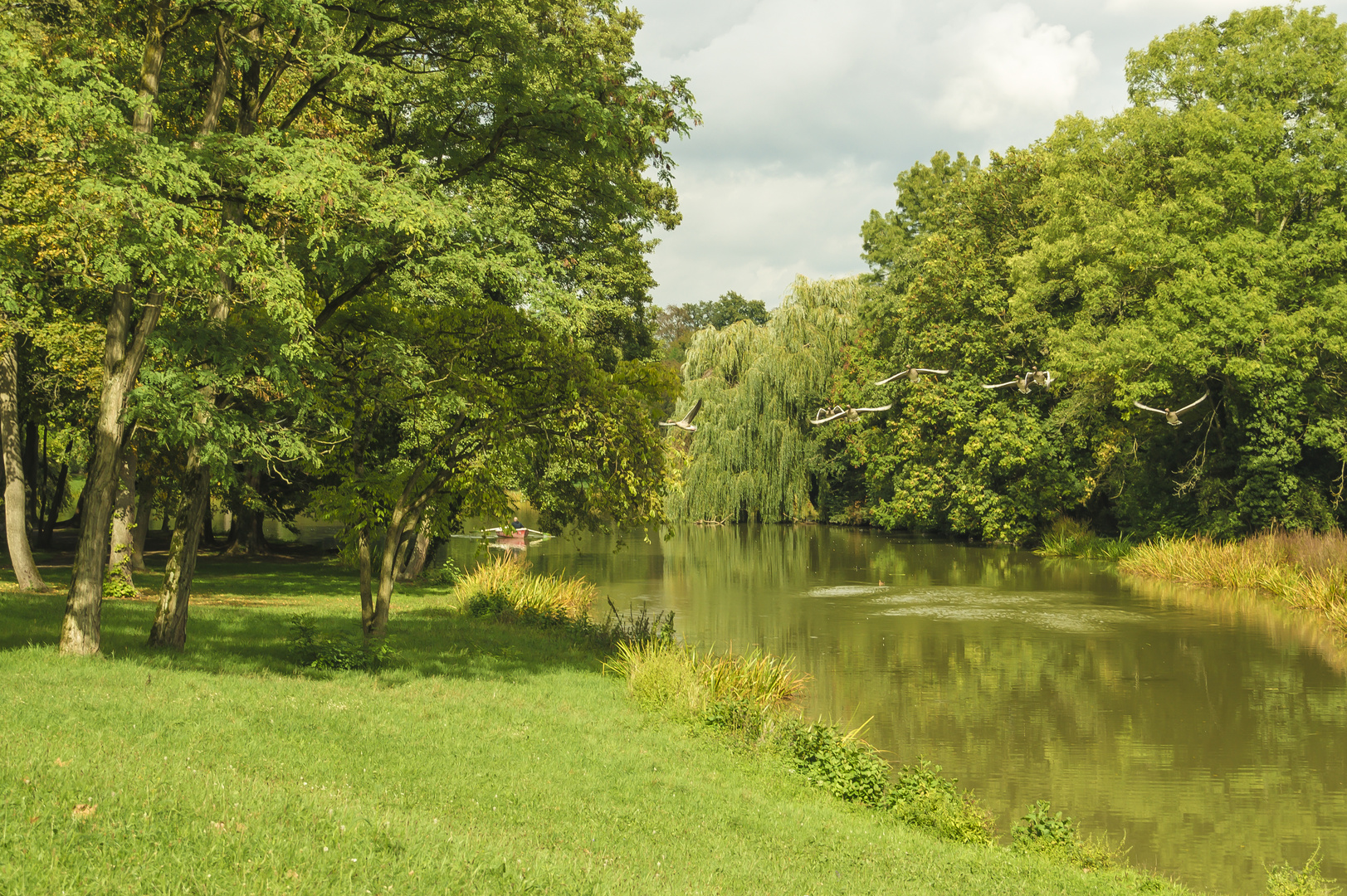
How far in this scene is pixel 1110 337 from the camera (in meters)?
27.5

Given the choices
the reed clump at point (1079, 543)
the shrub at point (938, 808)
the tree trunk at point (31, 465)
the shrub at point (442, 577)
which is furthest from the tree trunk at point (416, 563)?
the reed clump at point (1079, 543)

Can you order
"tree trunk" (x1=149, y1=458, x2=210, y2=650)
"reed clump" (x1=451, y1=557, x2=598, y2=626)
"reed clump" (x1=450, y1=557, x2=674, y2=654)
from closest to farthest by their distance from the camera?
"tree trunk" (x1=149, y1=458, x2=210, y2=650) → "reed clump" (x1=450, y1=557, x2=674, y2=654) → "reed clump" (x1=451, y1=557, x2=598, y2=626)

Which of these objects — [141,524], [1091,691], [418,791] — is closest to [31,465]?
[141,524]

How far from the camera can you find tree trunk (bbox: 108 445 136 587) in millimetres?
16438

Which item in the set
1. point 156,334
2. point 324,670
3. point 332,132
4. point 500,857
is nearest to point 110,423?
point 156,334

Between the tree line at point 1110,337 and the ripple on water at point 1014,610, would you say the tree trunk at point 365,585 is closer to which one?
the tree line at point 1110,337

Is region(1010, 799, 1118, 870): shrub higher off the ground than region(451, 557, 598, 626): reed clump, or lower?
lower

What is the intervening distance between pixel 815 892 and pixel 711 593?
18.5 meters

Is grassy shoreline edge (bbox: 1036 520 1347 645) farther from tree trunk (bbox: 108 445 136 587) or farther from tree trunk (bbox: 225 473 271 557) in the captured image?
tree trunk (bbox: 225 473 271 557)

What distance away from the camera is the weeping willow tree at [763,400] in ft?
139

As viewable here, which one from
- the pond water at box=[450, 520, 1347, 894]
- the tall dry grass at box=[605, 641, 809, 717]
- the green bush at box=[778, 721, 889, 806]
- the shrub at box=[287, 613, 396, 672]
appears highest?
the shrub at box=[287, 613, 396, 672]

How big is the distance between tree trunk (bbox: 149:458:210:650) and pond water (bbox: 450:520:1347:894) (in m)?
7.21

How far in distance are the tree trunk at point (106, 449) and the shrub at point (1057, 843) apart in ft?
26.8

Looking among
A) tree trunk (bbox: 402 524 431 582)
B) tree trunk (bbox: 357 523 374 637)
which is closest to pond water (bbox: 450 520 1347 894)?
tree trunk (bbox: 402 524 431 582)
